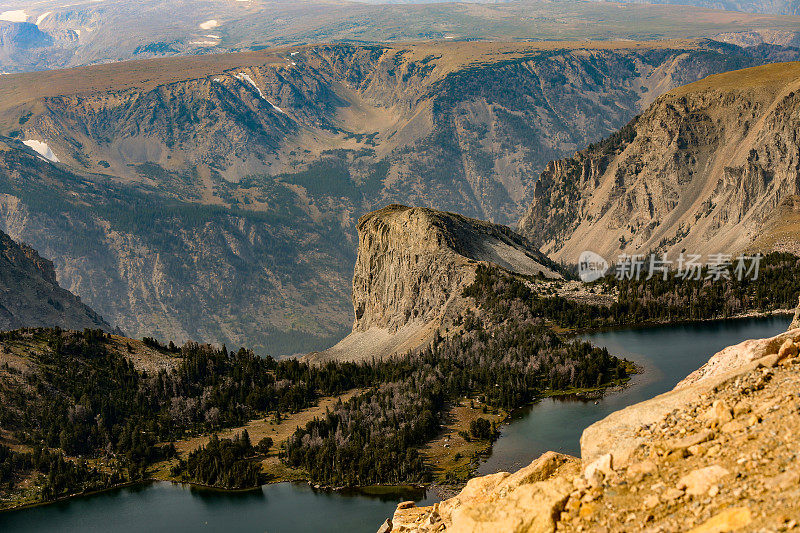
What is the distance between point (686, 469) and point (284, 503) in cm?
9635

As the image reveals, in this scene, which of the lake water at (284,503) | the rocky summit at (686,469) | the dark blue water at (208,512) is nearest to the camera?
the rocky summit at (686,469)

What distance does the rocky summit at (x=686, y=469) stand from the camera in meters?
30.5

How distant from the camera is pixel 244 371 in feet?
586

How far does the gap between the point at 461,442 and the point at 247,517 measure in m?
35.6

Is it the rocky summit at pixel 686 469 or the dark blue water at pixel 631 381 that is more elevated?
the rocky summit at pixel 686 469

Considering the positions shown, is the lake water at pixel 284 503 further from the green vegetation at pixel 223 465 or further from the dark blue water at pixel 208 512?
the green vegetation at pixel 223 465

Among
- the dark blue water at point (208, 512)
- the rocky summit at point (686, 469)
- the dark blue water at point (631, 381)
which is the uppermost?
the rocky summit at point (686, 469)

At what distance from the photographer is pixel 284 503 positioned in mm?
123188

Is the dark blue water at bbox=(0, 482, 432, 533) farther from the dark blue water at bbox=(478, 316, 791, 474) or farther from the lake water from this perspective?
the dark blue water at bbox=(478, 316, 791, 474)

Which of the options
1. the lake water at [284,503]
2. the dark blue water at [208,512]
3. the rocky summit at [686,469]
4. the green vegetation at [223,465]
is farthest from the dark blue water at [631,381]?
the rocky summit at [686,469]

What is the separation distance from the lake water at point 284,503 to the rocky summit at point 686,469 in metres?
75.1

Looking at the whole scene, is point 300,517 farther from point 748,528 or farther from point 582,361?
point 748,528

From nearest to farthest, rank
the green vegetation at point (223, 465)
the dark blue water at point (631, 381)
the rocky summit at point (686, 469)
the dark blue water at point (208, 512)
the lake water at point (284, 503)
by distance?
the rocky summit at point (686, 469) → the dark blue water at point (208, 512) → the lake water at point (284, 503) → the dark blue water at point (631, 381) → the green vegetation at point (223, 465)

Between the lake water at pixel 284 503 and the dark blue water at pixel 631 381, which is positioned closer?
the lake water at pixel 284 503
